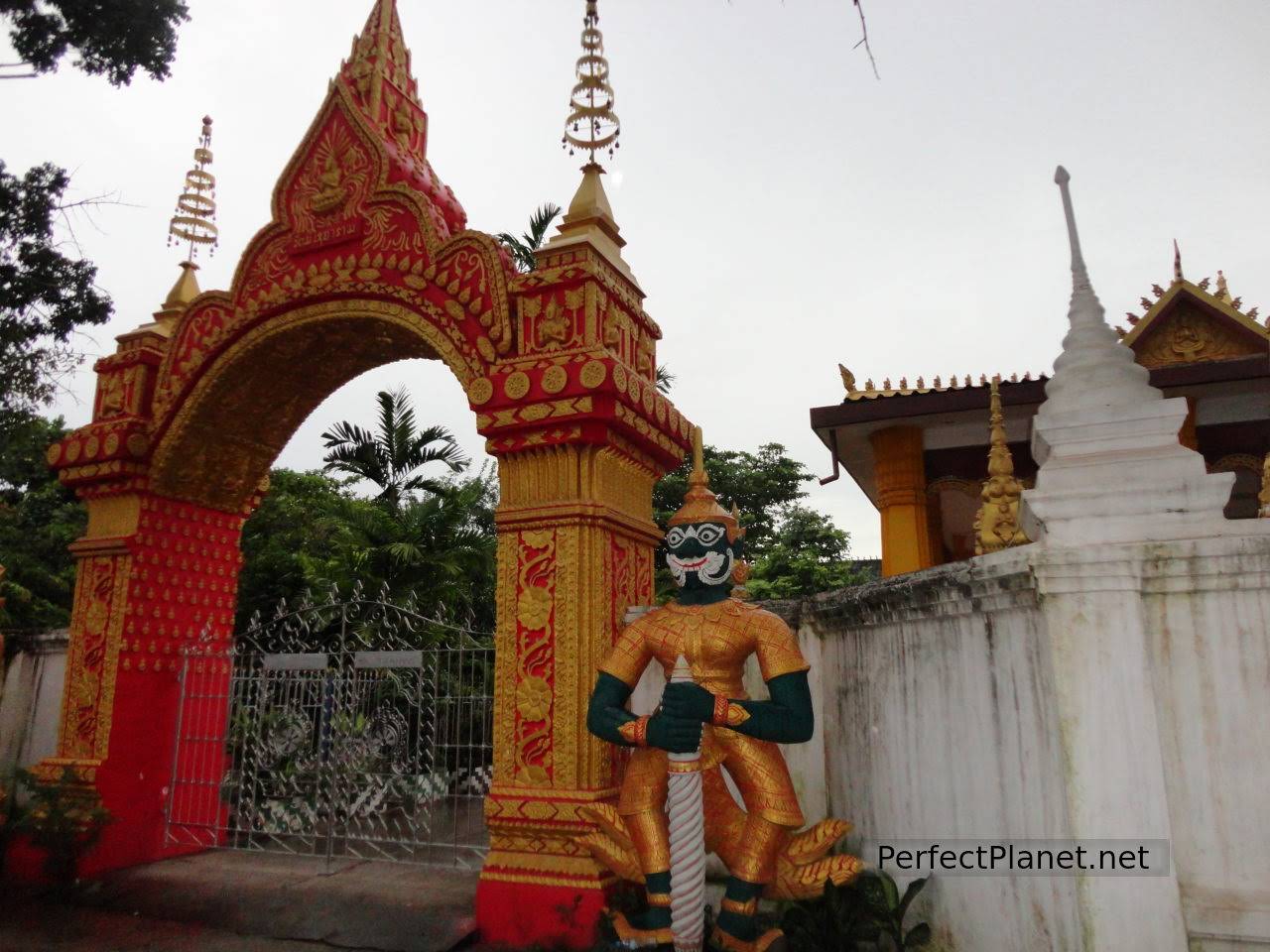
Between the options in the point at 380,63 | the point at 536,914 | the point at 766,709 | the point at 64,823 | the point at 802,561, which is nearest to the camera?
the point at 766,709

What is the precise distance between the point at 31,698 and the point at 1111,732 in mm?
8060

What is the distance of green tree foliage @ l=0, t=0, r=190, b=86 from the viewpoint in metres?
5.41

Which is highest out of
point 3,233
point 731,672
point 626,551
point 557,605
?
point 3,233

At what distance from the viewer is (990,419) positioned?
6164 millimetres

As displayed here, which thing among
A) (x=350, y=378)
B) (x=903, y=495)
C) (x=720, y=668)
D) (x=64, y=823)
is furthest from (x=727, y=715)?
(x=903, y=495)

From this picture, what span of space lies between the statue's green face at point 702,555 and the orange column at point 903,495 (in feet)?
15.9

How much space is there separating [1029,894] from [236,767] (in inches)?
309

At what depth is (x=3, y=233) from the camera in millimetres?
6000

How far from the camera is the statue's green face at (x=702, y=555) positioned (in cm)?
394

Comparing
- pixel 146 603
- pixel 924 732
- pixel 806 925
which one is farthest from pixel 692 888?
pixel 146 603

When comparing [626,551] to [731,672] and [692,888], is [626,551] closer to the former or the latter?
[731,672]

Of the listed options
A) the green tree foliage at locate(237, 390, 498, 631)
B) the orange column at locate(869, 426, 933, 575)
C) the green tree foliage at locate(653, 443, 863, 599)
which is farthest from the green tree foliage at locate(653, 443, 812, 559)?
the orange column at locate(869, 426, 933, 575)

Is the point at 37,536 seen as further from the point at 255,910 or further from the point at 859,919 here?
the point at 859,919

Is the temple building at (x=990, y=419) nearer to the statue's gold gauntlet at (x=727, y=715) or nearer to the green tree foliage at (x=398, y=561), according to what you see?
the statue's gold gauntlet at (x=727, y=715)
